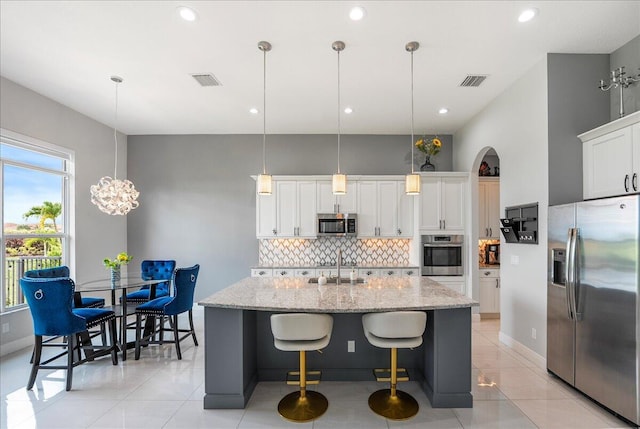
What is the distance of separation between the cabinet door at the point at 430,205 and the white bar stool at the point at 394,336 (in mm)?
2998

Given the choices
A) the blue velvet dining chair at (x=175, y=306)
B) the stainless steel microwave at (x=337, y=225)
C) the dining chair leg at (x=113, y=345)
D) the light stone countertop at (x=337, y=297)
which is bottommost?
the dining chair leg at (x=113, y=345)

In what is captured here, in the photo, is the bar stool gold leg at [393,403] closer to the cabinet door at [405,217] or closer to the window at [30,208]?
the cabinet door at [405,217]

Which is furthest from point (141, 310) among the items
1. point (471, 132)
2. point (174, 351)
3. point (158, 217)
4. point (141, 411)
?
point (471, 132)

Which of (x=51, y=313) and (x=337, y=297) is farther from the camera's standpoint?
(x=51, y=313)

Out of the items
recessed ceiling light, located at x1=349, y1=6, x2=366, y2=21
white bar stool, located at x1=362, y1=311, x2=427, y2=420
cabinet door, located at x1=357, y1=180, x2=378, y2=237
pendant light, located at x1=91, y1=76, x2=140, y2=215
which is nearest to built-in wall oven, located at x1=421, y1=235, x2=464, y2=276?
cabinet door, located at x1=357, y1=180, x2=378, y2=237

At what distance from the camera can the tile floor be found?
2.54 metres

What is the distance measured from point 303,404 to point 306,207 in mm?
3342

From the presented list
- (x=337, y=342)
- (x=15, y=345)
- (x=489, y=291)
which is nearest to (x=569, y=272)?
(x=337, y=342)

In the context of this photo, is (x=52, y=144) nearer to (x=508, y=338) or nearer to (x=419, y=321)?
(x=419, y=321)

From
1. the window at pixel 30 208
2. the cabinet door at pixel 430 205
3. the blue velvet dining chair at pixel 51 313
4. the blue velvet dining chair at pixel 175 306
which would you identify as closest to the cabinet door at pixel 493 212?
the cabinet door at pixel 430 205

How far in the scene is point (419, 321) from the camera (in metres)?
2.58

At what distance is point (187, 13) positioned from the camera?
2705 millimetres

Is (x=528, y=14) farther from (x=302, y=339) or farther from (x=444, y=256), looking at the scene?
(x=444, y=256)

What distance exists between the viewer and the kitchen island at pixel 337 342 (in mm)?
2650
